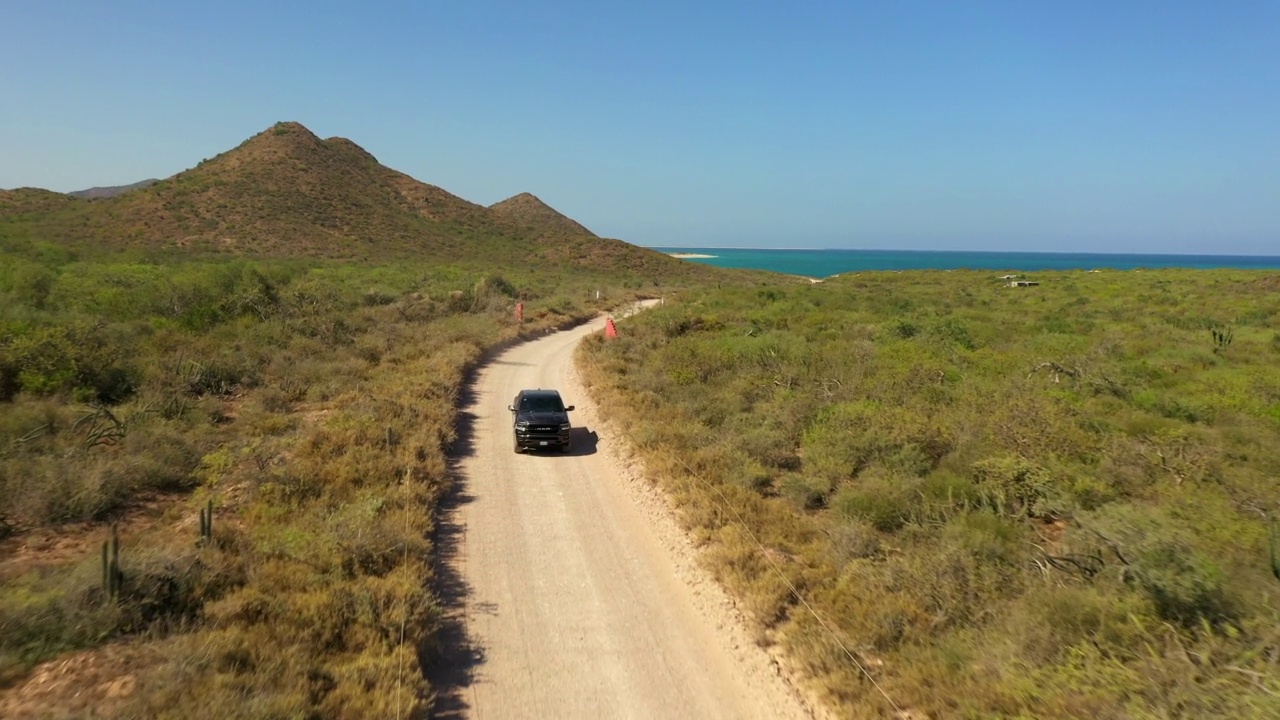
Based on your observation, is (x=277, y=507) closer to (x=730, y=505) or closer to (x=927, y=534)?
(x=730, y=505)

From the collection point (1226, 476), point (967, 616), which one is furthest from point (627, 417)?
point (1226, 476)

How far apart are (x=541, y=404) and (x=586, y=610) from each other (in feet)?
27.5

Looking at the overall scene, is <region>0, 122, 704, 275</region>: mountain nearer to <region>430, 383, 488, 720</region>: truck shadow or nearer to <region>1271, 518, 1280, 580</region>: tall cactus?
<region>430, 383, 488, 720</region>: truck shadow

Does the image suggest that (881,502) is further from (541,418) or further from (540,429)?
(541,418)

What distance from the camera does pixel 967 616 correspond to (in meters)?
7.99

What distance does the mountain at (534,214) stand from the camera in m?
127

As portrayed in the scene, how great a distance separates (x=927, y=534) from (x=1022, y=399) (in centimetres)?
647

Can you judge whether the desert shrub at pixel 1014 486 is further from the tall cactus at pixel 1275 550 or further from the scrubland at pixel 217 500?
the scrubland at pixel 217 500

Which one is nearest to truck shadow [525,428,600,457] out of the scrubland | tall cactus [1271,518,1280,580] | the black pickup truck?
the black pickup truck

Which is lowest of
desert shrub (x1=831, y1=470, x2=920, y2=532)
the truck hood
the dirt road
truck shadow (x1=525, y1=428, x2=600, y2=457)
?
the dirt road

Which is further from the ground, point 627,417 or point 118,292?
point 118,292

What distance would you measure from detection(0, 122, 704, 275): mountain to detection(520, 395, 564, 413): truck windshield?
57.3 metres

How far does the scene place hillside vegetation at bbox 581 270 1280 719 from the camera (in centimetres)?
666

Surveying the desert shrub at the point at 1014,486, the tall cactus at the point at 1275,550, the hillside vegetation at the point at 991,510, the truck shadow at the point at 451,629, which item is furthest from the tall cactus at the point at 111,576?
the tall cactus at the point at 1275,550
